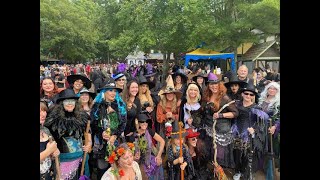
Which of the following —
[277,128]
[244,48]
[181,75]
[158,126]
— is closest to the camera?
[277,128]

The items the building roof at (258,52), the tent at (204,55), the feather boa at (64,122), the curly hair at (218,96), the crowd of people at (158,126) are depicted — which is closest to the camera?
the feather boa at (64,122)

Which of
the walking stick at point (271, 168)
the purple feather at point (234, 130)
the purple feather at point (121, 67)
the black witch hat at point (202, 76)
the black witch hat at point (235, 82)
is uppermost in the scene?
the purple feather at point (121, 67)

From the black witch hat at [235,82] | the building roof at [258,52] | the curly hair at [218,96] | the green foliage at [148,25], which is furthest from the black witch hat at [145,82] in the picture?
the building roof at [258,52]

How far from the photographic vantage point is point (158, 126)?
15.9 feet

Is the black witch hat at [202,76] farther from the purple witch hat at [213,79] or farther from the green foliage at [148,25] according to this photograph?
the green foliage at [148,25]

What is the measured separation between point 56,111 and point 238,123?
7.99ft

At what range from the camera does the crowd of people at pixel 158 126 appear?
160 inches

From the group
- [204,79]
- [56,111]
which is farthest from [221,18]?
[56,111]

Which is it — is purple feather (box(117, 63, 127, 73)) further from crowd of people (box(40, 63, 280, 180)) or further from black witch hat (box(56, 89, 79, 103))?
black witch hat (box(56, 89, 79, 103))

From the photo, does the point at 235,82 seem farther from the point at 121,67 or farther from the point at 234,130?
the point at 121,67

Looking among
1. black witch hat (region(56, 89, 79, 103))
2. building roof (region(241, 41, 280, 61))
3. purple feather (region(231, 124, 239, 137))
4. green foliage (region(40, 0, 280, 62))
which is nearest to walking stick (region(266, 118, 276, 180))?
purple feather (region(231, 124, 239, 137))

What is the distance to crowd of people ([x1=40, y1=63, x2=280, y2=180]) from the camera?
13.3 feet

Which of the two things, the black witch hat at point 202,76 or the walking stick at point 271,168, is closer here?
the walking stick at point 271,168

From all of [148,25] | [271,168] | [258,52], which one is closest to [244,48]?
[258,52]
